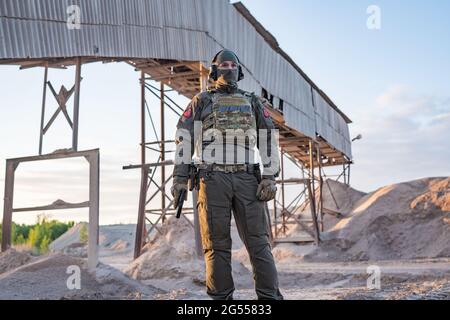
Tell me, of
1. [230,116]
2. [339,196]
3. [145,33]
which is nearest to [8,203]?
[145,33]

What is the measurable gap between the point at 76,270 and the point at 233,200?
5.49 metres

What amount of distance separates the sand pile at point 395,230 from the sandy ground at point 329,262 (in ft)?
0.14

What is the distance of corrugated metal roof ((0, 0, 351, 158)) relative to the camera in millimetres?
9641

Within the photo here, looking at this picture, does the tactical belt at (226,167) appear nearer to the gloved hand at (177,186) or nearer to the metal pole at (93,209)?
the gloved hand at (177,186)

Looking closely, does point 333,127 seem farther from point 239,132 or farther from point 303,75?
point 239,132

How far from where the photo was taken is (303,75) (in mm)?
22500

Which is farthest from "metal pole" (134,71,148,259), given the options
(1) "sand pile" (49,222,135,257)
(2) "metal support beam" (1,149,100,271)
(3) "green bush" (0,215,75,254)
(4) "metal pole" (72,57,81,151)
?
(1) "sand pile" (49,222,135,257)

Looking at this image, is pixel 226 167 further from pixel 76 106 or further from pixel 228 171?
pixel 76 106

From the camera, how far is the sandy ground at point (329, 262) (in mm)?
8312

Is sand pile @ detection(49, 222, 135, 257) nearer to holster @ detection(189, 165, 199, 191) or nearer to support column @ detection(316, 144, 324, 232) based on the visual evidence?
support column @ detection(316, 144, 324, 232)

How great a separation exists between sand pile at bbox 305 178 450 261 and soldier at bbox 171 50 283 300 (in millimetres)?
17601

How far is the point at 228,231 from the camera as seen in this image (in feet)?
14.8

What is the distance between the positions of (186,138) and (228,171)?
52 cm

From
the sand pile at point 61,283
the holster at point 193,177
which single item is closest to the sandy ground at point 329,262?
the sand pile at point 61,283
